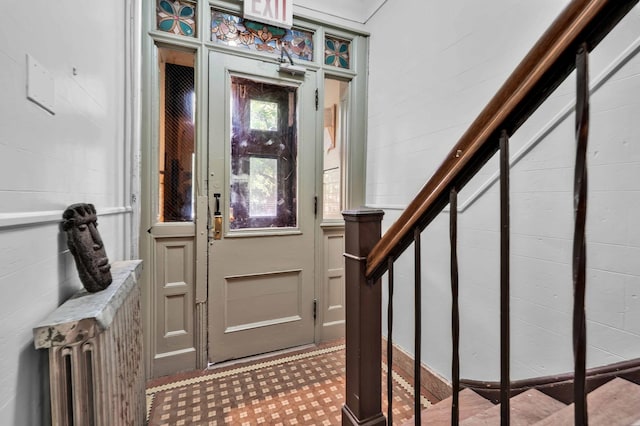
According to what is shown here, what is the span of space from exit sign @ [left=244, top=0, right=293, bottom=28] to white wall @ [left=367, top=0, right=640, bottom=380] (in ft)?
2.34

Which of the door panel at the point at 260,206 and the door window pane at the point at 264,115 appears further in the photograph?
the door window pane at the point at 264,115

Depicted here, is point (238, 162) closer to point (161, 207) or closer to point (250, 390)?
point (161, 207)

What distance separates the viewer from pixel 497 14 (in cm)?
145

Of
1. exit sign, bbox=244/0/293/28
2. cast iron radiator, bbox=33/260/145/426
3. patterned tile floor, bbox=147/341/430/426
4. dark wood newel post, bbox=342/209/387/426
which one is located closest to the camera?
cast iron radiator, bbox=33/260/145/426

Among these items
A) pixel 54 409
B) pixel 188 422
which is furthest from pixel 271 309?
pixel 54 409

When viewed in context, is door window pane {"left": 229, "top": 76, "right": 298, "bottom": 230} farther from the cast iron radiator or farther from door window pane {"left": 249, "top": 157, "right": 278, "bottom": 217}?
the cast iron radiator

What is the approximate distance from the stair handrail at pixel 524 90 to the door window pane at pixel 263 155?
1573mm

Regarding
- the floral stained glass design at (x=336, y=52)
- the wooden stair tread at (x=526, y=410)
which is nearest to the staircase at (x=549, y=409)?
the wooden stair tread at (x=526, y=410)

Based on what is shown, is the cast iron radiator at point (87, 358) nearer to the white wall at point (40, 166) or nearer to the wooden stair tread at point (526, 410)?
the white wall at point (40, 166)

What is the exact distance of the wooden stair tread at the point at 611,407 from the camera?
2.92 feet

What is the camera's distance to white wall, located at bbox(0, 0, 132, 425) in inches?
27.2

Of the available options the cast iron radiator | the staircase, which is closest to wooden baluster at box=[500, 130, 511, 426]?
the staircase

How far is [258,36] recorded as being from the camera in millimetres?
2182

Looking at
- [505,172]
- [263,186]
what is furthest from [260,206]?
[505,172]
